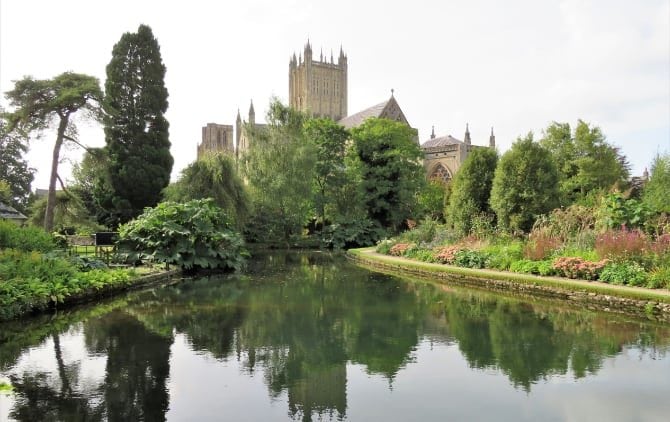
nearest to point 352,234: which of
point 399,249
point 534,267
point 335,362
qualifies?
point 399,249

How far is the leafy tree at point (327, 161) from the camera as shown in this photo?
115 feet

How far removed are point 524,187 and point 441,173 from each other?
3221cm

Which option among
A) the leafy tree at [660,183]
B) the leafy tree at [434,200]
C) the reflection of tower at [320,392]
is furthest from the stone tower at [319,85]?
the reflection of tower at [320,392]

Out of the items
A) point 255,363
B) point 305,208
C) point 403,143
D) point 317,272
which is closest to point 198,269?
point 317,272

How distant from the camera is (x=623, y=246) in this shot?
12.2 metres

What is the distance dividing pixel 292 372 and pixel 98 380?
2274 millimetres

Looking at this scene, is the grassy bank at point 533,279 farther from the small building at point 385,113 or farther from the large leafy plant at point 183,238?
the small building at point 385,113

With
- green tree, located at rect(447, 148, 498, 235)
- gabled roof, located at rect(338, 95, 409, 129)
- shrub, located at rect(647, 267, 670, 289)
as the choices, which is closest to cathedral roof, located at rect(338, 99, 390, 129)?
gabled roof, located at rect(338, 95, 409, 129)

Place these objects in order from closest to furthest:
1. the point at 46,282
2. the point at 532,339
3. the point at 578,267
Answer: the point at 532,339, the point at 46,282, the point at 578,267

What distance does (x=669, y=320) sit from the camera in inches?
360

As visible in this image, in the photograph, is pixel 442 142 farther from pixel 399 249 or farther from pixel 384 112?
pixel 399 249

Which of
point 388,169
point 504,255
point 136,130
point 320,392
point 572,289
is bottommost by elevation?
point 320,392

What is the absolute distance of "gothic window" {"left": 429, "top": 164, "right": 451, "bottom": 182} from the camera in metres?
50.5

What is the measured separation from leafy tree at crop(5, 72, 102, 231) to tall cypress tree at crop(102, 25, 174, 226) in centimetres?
433
